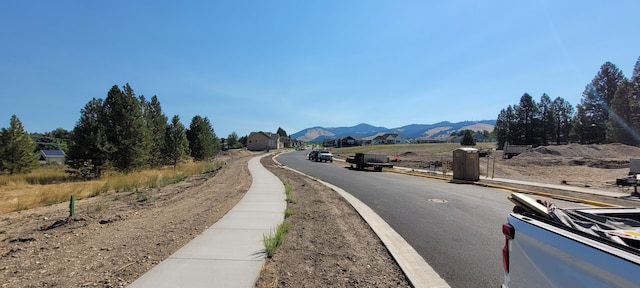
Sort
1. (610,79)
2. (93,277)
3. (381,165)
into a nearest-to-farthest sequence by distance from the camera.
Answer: (93,277) → (381,165) → (610,79)

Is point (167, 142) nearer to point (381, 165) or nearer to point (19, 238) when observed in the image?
point (381, 165)

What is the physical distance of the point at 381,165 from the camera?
31.0 m

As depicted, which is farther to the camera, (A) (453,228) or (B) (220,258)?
(A) (453,228)

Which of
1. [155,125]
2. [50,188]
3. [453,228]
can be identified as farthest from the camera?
[155,125]

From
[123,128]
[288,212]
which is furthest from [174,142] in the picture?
[288,212]

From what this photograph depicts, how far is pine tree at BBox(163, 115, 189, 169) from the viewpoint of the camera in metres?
40.0

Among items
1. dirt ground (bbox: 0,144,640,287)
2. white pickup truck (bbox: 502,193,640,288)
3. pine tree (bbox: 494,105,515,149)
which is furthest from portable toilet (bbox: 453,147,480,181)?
pine tree (bbox: 494,105,515,149)

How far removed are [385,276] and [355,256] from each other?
0.97 m

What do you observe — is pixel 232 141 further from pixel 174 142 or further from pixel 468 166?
pixel 468 166

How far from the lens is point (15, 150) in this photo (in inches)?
1276

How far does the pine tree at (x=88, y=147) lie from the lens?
29391 millimetres

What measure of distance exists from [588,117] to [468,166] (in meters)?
86.1

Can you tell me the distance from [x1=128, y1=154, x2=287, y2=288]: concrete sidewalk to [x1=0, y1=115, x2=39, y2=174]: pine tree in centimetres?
3364

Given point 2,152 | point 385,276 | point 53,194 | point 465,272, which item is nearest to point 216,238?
point 385,276
